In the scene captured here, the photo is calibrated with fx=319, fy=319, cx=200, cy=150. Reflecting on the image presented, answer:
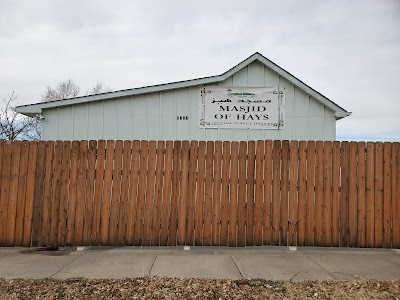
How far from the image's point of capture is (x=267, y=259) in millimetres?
5223

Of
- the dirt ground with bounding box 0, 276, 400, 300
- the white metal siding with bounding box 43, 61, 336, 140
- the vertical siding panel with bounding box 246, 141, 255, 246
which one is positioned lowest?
the dirt ground with bounding box 0, 276, 400, 300

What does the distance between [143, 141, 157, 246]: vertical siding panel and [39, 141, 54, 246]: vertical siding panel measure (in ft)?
5.93

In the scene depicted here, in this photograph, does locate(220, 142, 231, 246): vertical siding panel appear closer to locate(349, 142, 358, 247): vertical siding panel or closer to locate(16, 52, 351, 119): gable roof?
locate(349, 142, 358, 247): vertical siding panel

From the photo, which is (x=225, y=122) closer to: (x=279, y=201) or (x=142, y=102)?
(x=142, y=102)

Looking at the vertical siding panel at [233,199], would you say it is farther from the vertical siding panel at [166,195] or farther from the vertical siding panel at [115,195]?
the vertical siding panel at [115,195]

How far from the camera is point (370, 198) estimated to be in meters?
Answer: 6.00

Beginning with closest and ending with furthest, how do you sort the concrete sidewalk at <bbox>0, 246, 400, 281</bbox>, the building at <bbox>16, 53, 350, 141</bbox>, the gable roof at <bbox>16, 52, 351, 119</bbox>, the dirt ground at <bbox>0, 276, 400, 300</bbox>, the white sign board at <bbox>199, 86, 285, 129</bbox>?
the dirt ground at <bbox>0, 276, 400, 300</bbox>
the concrete sidewalk at <bbox>0, 246, 400, 281</bbox>
the gable roof at <bbox>16, 52, 351, 119</bbox>
the building at <bbox>16, 53, 350, 141</bbox>
the white sign board at <bbox>199, 86, 285, 129</bbox>

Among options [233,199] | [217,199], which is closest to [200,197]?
[217,199]

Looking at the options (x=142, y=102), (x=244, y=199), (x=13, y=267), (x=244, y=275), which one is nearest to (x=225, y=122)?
(x=142, y=102)

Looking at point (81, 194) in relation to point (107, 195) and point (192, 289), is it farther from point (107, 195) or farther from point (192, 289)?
point (192, 289)

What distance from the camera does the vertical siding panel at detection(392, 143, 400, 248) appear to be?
19.6 ft

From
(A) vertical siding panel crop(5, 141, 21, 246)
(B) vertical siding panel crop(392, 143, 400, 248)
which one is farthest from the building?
(B) vertical siding panel crop(392, 143, 400, 248)

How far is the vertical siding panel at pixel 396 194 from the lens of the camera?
235 inches

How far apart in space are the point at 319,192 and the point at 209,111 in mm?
3946
